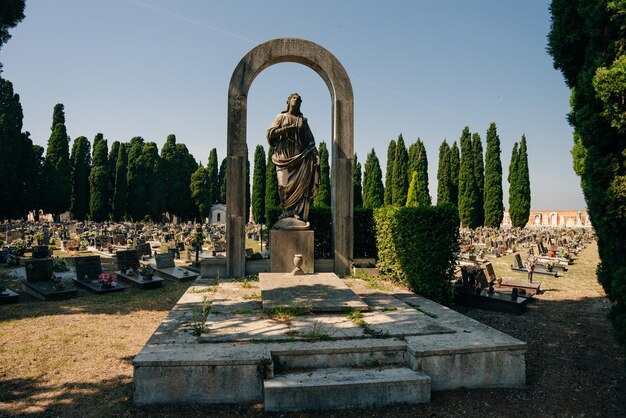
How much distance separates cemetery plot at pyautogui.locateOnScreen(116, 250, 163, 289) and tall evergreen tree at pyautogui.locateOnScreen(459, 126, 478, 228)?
36609 millimetres

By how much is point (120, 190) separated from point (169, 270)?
123 feet

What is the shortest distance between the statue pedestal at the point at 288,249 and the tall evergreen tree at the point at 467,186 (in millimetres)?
36768

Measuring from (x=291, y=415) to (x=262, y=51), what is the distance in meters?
8.31

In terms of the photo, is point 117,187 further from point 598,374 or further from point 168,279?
point 598,374

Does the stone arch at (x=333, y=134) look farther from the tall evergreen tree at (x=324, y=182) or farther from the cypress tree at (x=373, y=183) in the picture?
the cypress tree at (x=373, y=183)

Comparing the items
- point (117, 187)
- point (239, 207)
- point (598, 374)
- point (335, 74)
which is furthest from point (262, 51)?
point (117, 187)

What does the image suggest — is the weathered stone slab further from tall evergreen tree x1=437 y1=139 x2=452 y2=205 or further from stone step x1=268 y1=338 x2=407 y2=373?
tall evergreen tree x1=437 y1=139 x2=452 y2=205

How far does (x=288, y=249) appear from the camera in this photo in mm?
9133

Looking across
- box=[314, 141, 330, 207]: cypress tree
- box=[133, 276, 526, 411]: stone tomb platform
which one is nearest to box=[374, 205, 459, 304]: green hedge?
box=[133, 276, 526, 411]: stone tomb platform

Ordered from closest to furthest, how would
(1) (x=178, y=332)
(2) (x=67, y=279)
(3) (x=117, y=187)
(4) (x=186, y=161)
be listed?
(1) (x=178, y=332)
(2) (x=67, y=279)
(3) (x=117, y=187)
(4) (x=186, y=161)

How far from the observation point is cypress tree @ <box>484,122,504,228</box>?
41938 mm

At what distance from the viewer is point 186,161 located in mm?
50062

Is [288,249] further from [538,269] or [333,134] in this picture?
[538,269]

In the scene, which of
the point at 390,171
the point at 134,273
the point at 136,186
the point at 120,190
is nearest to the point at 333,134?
the point at 134,273
